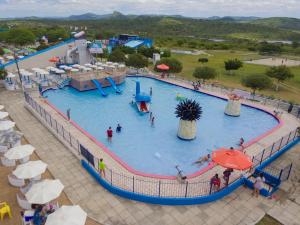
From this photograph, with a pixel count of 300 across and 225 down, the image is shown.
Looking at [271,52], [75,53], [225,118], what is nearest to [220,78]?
[225,118]

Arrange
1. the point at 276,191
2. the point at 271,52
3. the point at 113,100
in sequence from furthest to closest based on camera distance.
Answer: the point at 271,52, the point at 113,100, the point at 276,191

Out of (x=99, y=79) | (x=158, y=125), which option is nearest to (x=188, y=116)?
(x=158, y=125)

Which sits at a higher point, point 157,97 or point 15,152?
point 15,152

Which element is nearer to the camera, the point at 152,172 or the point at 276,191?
the point at 276,191

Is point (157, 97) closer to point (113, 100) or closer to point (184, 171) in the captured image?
point (113, 100)

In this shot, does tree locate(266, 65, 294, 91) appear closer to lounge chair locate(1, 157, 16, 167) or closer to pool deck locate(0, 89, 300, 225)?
pool deck locate(0, 89, 300, 225)

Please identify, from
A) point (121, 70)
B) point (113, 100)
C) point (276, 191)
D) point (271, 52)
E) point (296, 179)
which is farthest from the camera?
point (271, 52)

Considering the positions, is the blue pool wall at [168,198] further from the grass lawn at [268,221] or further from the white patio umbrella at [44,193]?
the white patio umbrella at [44,193]

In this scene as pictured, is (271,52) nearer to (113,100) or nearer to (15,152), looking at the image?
(113,100)
